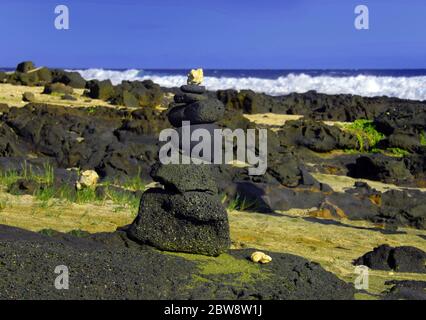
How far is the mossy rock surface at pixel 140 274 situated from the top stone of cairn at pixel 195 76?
1660mm

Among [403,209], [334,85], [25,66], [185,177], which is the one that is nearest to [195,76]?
[185,177]

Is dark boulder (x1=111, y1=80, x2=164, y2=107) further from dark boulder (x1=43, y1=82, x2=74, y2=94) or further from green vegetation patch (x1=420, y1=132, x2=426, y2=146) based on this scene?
green vegetation patch (x1=420, y1=132, x2=426, y2=146)

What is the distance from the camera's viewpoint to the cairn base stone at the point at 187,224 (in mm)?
6090

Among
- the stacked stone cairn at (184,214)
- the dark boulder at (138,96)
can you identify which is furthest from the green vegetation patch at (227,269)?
the dark boulder at (138,96)

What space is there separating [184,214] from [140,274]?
94 centimetres

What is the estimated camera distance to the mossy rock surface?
16.4 feet

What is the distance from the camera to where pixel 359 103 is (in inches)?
933

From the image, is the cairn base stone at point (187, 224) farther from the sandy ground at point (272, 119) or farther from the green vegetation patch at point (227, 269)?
the sandy ground at point (272, 119)

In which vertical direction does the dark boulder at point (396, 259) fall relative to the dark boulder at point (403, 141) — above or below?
below

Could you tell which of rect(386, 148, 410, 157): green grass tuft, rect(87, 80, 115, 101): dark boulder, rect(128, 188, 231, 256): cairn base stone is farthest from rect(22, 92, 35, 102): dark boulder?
rect(128, 188, 231, 256): cairn base stone

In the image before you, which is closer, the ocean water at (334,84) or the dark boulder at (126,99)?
the dark boulder at (126,99)

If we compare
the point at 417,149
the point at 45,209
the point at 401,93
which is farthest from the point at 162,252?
the point at 401,93

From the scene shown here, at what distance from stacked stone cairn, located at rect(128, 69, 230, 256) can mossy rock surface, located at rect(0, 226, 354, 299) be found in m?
0.11
